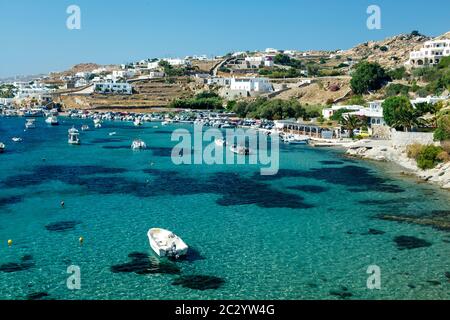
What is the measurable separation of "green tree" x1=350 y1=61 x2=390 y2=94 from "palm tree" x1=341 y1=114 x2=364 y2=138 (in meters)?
29.0

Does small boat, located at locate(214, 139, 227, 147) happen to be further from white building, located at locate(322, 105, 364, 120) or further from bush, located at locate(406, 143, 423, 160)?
bush, located at locate(406, 143, 423, 160)

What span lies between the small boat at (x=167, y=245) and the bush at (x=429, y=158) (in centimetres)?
2707

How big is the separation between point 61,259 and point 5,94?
159 meters

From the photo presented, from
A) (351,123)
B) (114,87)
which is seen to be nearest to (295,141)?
(351,123)

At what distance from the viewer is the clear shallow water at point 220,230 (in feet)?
67.5

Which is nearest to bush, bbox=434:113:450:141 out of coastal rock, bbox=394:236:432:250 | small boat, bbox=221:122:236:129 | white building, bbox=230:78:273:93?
coastal rock, bbox=394:236:432:250

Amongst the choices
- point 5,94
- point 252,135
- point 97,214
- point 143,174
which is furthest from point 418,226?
point 5,94

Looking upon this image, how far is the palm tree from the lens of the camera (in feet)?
213

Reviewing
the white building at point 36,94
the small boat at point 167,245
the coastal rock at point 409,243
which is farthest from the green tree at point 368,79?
the white building at point 36,94

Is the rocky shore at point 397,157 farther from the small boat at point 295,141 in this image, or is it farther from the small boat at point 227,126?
the small boat at point 227,126

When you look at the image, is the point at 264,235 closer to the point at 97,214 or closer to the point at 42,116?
the point at 97,214

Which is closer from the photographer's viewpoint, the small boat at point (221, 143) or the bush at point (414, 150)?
the bush at point (414, 150)

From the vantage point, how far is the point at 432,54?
9956cm

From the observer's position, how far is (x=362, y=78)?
92812 millimetres
